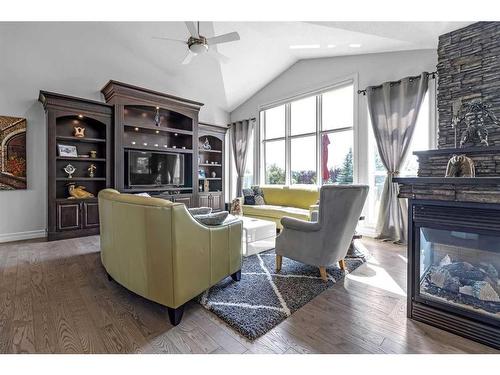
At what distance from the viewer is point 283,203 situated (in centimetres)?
511

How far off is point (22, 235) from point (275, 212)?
14.3ft

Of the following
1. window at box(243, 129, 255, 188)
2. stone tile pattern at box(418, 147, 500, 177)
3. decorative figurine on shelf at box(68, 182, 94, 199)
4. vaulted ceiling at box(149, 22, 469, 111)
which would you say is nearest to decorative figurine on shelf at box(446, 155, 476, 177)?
stone tile pattern at box(418, 147, 500, 177)

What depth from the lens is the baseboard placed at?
4074 mm

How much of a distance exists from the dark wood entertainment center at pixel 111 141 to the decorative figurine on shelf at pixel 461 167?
4697mm

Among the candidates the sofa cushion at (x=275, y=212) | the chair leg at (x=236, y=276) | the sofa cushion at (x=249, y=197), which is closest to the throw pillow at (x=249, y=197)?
the sofa cushion at (x=249, y=197)

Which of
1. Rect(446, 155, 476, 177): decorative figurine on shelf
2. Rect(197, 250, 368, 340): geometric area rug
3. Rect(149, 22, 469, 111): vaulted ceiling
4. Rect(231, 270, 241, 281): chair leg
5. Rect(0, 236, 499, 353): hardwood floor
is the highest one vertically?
Rect(149, 22, 469, 111): vaulted ceiling

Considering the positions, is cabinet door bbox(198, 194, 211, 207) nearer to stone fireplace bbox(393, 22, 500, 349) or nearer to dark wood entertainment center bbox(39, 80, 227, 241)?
dark wood entertainment center bbox(39, 80, 227, 241)

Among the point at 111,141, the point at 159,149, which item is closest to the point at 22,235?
the point at 111,141

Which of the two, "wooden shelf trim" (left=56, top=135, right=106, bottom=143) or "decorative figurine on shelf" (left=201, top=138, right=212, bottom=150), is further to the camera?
"decorative figurine on shelf" (left=201, top=138, right=212, bottom=150)

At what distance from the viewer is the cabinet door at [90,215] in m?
4.36

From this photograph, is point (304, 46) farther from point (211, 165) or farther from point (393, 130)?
point (211, 165)

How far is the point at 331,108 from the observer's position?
507 cm

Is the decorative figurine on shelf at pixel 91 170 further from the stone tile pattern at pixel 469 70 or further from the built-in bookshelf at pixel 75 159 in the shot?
the stone tile pattern at pixel 469 70
